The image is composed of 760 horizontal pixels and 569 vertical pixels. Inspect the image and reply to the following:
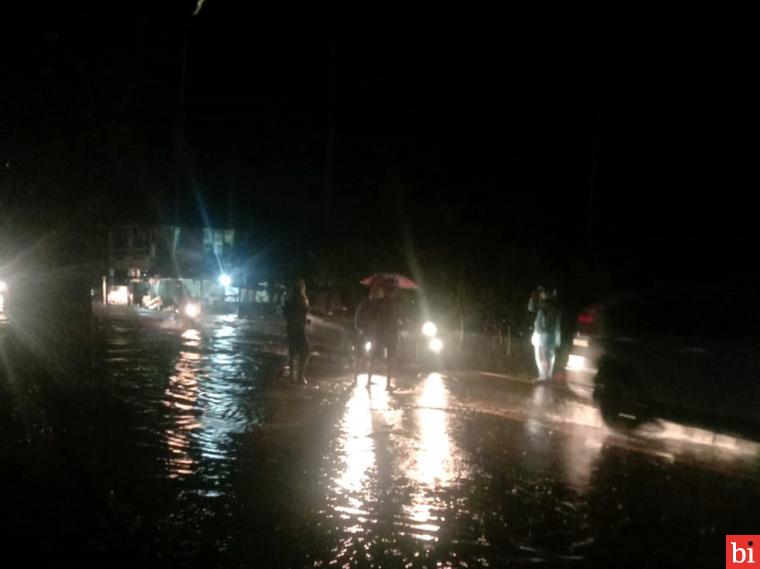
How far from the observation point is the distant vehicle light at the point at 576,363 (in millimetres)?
11469

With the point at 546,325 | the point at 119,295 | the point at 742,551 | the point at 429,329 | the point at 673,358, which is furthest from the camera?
the point at 119,295

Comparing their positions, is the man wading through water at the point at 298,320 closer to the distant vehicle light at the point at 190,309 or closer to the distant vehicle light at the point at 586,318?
the distant vehicle light at the point at 586,318

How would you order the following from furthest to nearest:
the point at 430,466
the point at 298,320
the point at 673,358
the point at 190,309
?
the point at 190,309 < the point at 298,320 < the point at 673,358 < the point at 430,466

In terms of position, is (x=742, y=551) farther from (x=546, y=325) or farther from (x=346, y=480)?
(x=546, y=325)

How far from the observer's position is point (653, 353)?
10.6 meters

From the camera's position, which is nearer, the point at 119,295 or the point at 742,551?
the point at 742,551

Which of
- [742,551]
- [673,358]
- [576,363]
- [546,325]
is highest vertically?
[546,325]

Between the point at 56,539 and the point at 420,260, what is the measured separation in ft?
85.1

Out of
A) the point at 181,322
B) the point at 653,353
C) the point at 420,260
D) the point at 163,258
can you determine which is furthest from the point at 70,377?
the point at 163,258

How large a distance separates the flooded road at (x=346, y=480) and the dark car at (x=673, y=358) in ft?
1.61

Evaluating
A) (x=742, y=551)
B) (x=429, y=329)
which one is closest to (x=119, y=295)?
(x=429, y=329)

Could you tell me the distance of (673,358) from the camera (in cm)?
1035

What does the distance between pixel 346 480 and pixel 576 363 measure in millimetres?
5337

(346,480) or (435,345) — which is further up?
(435,345)
